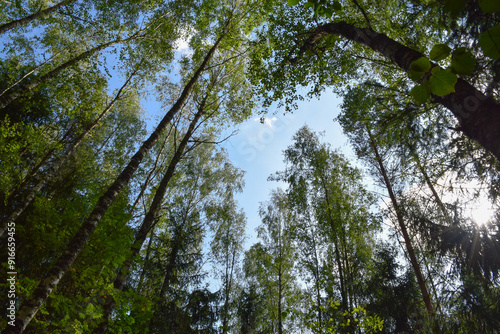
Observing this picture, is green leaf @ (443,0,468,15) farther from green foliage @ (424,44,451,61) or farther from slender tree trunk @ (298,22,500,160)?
slender tree trunk @ (298,22,500,160)

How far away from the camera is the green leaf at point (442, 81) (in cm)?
48

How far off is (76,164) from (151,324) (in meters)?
7.04

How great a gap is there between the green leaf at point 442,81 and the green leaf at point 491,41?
63mm

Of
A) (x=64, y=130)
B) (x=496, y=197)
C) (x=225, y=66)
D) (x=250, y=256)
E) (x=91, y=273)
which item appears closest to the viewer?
(x=496, y=197)

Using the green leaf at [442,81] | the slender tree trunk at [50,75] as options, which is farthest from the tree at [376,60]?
the slender tree trunk at [50,75]

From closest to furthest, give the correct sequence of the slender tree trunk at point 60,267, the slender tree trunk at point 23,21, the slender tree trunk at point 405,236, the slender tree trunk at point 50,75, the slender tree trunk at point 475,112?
the slender tree trunk at point 475,112
the slender tree trunk at point 60,267
the slender tree trunk at point 23,21
the slender tree trunk at point 50,75
the slender tree trunk at point 405,236

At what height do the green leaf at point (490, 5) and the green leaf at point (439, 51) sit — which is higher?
the green leaf at point (490, 5)

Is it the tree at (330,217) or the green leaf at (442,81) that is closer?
the green leaf at (442,81)

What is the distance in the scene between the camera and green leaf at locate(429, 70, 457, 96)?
19.1 inches

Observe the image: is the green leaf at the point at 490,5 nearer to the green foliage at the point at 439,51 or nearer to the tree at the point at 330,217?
the green foliage at the point at 439,51

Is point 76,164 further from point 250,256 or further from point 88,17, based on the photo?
point 250,256

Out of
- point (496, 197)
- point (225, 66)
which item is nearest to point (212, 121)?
point (225, 66)

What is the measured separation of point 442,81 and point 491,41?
110mm

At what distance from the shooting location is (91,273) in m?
4.23
